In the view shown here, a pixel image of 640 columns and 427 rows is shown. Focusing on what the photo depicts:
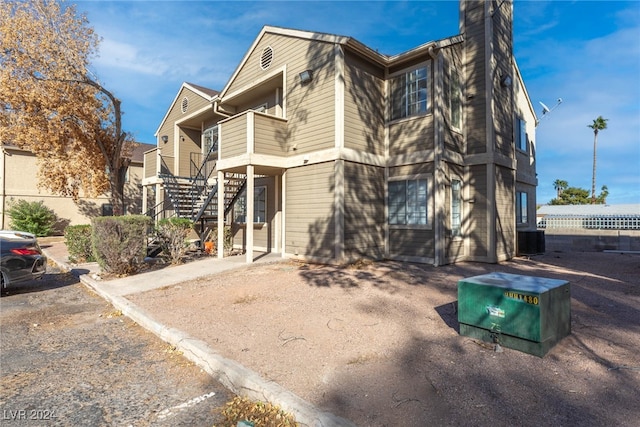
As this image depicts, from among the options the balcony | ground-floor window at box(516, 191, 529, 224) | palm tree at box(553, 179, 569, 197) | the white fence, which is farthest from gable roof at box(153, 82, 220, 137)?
palm tree at box(553, 179, 569, 197)

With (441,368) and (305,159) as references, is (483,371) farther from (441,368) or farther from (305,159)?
(305,159)

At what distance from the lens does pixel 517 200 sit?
13.5 m

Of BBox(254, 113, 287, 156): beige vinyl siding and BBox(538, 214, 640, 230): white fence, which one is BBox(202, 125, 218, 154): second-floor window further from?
BBox(538, 214, 640, 230): white fence

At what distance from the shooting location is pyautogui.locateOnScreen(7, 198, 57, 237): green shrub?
19578 millimetres

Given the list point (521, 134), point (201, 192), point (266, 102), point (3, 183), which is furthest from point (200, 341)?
point (3, 183)

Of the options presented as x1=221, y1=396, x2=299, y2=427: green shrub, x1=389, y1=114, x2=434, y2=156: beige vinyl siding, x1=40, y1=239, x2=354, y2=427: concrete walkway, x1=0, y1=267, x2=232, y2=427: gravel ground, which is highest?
x1=389, y1=114, x2=434, y2=156: beige vinyl siding

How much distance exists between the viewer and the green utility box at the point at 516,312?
3738 mm

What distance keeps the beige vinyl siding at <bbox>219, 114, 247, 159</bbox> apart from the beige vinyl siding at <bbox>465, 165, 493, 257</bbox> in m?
7.25

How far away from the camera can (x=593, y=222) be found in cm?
2292

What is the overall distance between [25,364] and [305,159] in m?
7.91

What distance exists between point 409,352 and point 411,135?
7.81 meters

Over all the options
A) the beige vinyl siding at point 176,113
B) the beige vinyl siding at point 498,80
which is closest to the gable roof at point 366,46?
the beige vinyl siding at point 498,80

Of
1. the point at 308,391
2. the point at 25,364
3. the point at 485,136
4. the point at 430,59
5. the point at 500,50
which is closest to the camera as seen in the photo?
the point at 308,391

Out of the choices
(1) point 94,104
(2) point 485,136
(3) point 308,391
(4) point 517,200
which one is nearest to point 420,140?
(2) point 485,136
